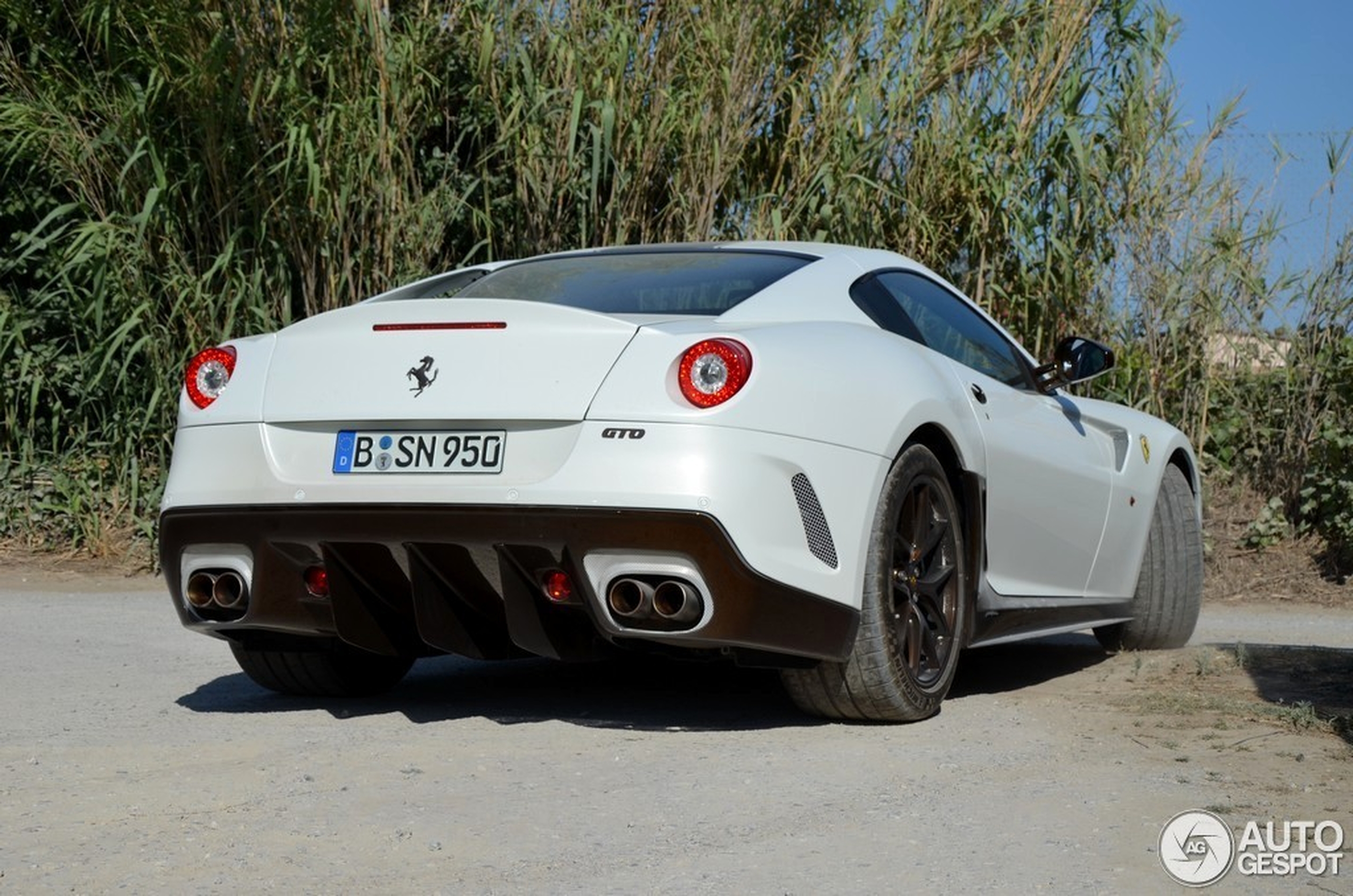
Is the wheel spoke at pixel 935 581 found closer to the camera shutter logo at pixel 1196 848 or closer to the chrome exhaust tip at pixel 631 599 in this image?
the chrome exhaust tip at pixel 631 599

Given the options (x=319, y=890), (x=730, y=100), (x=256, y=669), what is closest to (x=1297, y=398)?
(x=730, y=100)

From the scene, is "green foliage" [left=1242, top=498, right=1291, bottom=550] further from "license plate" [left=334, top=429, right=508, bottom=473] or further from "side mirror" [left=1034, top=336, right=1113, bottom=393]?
"license plate" [left=334, top=429, right=508, bottom=473]

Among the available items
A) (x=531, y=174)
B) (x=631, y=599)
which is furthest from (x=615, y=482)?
(x=531, y=174)

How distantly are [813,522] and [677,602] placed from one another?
1.23 ft

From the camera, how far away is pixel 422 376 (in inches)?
172

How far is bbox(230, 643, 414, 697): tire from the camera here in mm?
5168

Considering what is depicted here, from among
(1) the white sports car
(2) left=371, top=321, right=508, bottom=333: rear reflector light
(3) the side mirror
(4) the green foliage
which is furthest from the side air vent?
(4) the green foliage

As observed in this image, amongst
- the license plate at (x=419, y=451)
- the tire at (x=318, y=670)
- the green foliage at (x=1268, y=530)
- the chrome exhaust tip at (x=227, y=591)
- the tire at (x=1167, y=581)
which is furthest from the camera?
the green foliage at (x=1268, y=530)

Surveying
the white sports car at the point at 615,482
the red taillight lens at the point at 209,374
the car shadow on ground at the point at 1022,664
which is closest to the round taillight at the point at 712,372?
the white sports car at the point at 615,482

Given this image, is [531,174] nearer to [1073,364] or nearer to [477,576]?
[1073,364]

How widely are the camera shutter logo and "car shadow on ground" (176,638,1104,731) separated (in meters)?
1.36

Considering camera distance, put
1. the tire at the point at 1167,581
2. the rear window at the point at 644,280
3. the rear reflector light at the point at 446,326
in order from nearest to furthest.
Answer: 1. the rear reflector light at the point at 446,326
2. the rear window at the point at 644,280
3. the tire at the point at 1167,581

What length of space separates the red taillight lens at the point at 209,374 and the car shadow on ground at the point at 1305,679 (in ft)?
9.34

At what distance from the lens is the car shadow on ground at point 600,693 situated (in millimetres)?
4934
